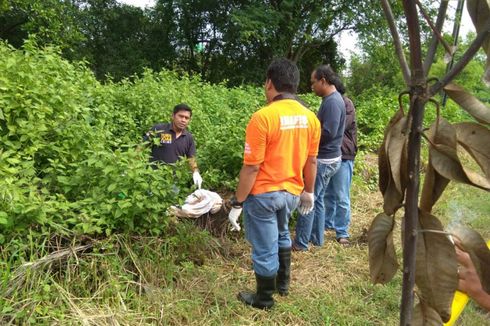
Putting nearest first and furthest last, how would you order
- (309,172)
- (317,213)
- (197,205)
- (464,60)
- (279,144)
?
(464,60), (279,144), (309,172), (197,205), (317,213)

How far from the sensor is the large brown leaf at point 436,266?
0.82m

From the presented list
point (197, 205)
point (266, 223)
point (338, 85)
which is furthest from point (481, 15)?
point (338, 85)

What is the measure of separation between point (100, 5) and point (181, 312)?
20964 mm

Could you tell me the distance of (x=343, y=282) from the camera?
13.2 feet

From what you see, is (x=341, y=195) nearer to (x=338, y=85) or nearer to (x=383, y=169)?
(x=338, y=85)

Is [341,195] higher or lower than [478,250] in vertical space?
lower

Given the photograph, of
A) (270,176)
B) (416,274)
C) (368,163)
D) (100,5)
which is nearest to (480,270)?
(416,274)

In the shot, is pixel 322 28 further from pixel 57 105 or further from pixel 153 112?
pixel 57 105

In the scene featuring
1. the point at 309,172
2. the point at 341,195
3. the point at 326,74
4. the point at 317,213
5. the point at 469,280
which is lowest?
the point at 317,213

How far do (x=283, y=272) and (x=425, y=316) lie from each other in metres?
2.84

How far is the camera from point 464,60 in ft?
2.31

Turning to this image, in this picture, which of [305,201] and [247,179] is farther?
[305,201]

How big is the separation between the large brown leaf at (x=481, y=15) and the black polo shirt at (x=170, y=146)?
424cm

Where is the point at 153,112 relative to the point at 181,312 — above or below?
above
